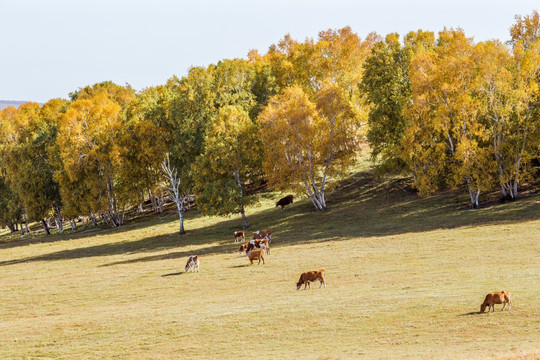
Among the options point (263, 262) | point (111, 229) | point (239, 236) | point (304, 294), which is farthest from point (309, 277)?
point (111, 229)

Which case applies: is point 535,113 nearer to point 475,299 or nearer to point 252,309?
point 475,299

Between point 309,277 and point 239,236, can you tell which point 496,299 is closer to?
point 309,277

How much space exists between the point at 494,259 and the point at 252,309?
16330 mm

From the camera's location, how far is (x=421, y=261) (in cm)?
3550

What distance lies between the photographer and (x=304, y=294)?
2905 centimetres

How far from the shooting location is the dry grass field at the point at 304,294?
812 inches

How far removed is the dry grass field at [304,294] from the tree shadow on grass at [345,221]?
0.39 metres

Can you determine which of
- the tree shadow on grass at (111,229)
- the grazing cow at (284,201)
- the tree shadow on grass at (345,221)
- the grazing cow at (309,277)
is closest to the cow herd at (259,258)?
the grazing cow at (309,277)

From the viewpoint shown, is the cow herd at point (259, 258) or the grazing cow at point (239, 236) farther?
the grazing cow at point (239, 236)

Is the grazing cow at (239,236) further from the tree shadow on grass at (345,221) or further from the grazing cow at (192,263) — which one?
the grazing cow at (192,263)

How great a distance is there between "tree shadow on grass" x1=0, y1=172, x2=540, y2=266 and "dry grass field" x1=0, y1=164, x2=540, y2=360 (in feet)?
1.26

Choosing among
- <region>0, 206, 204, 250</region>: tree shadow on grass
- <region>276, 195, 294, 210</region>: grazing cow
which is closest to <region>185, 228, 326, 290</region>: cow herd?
<region>276, 195, 294, 210</region>: grazing cow

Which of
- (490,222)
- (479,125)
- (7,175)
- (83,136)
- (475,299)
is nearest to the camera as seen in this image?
(475,299)

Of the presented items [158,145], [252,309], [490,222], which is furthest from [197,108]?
[252,309]
